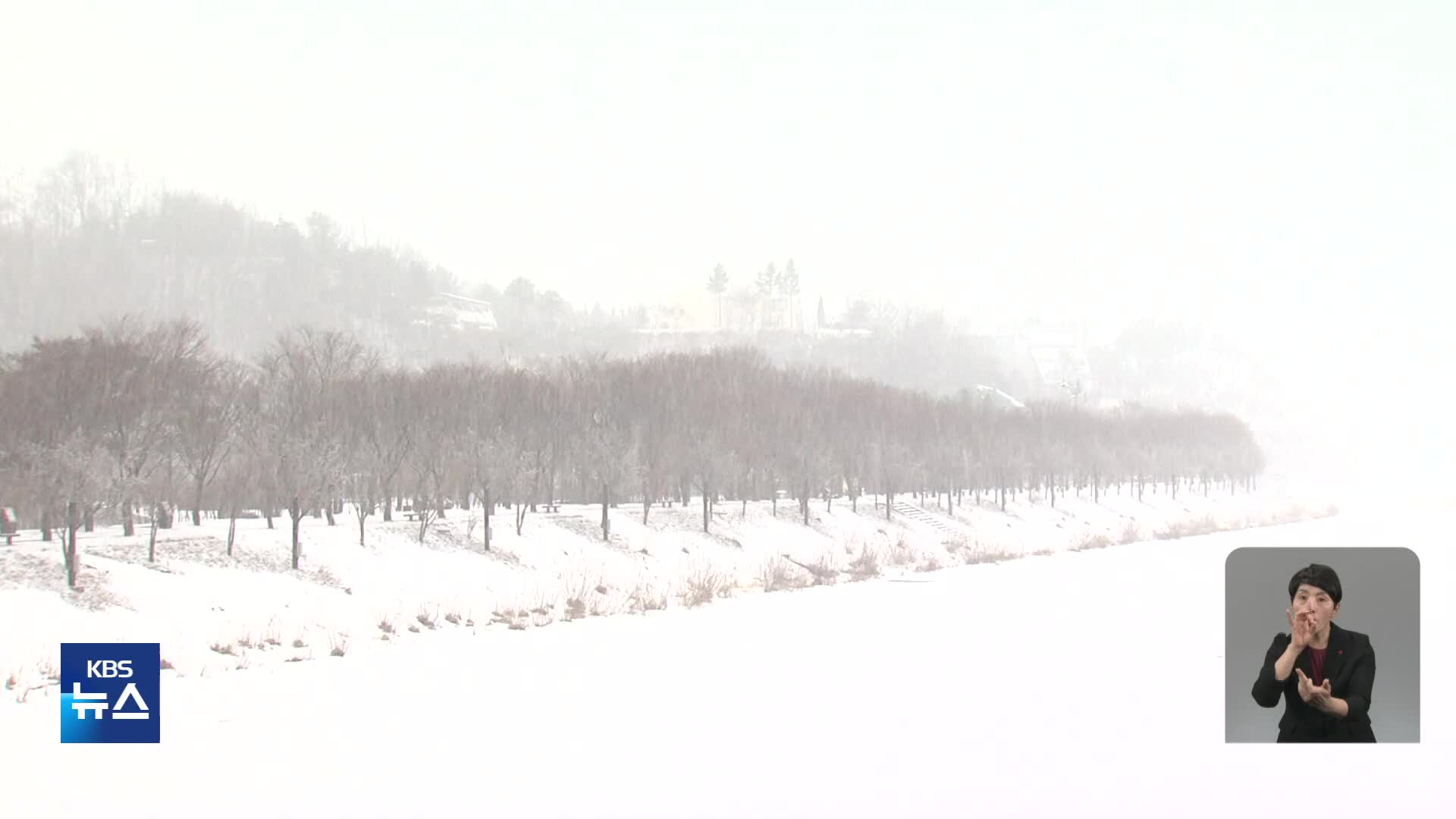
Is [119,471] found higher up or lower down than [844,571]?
higher up

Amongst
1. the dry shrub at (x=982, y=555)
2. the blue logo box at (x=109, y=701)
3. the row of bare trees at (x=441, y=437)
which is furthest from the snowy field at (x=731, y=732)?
the dry shrub at (x=982, y=555)

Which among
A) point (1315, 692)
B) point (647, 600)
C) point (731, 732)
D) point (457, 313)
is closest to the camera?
point (1315, 692)

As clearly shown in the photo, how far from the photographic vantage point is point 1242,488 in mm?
122562

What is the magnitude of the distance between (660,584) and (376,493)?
14.9 m

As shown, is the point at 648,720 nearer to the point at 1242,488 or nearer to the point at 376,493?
the point at 376,493

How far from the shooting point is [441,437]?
4734cm

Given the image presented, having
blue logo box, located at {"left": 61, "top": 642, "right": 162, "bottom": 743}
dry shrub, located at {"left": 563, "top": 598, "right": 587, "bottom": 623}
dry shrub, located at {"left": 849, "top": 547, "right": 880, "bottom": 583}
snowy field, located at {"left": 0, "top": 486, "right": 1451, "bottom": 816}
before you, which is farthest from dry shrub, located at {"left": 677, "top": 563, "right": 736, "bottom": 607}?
blue logo box, located at {"left": 61, "top": 642, "right": 162, "bottom": 743}

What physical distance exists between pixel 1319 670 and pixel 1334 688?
113mm

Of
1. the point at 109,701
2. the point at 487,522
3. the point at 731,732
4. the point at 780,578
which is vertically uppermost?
the point at 109,701

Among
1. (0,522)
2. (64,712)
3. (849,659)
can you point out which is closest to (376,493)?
(0,522)

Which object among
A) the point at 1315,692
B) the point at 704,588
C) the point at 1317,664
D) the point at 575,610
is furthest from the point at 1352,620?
the point at 704,588

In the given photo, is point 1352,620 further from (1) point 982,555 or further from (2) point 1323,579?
(1) point 982,555

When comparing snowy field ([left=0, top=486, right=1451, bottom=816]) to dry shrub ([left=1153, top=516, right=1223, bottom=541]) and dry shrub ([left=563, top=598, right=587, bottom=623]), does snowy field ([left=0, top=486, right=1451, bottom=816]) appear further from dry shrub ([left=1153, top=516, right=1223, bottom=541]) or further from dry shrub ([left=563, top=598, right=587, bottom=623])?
dry shrub ([left=1153, top=516, right=1223, bottom=541])

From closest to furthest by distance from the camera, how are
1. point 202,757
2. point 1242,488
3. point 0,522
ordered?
point 202,757, point 0,522, point 1242,488
